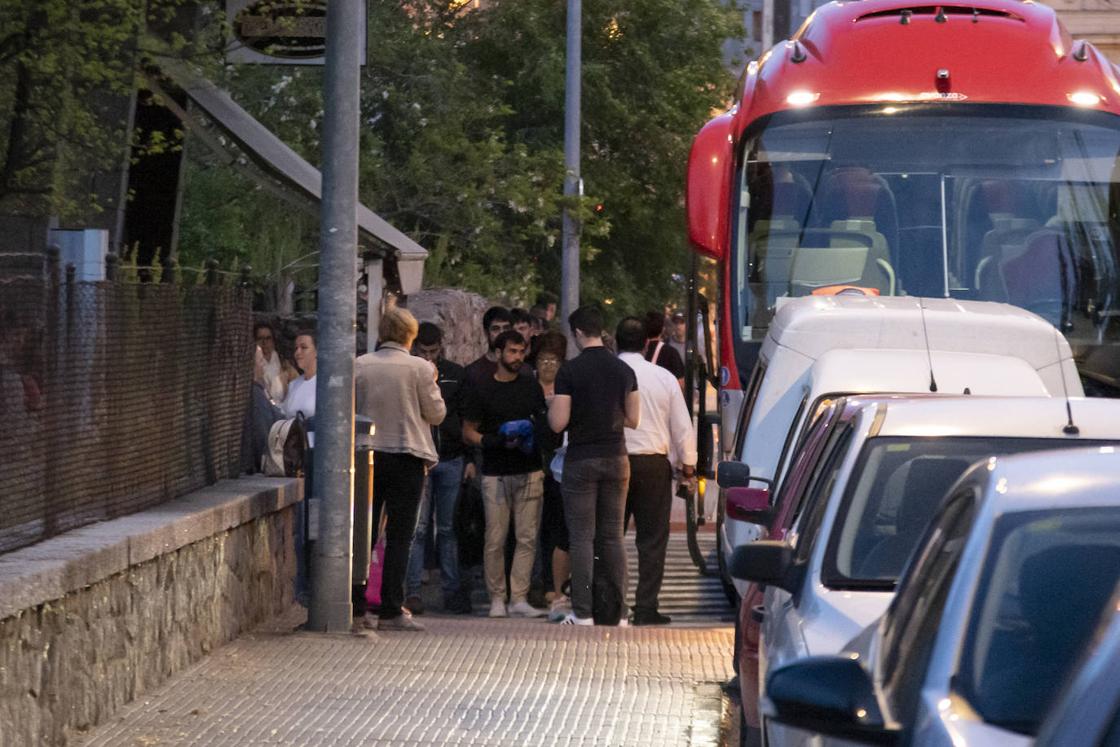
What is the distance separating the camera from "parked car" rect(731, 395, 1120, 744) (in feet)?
19.1

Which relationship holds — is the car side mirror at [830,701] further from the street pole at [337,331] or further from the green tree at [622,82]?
the green tree at [622,82]

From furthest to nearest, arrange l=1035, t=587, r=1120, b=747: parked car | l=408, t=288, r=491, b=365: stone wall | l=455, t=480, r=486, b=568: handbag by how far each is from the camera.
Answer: l=408, t=288, r=491, b=365: stone wall, l=455, t=480, r=486, b=568: handbag, l=1035, t=587, r=1120, b=747: parked car

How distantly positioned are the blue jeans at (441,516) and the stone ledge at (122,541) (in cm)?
220

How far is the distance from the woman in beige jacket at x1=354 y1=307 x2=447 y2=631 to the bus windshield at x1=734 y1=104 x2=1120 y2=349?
2585mm

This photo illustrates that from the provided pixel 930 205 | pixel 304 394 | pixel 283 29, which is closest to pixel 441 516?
pixel 304 394

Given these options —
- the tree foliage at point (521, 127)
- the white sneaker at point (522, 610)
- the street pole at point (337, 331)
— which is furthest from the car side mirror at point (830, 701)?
the tree foliage at point (521, 127)

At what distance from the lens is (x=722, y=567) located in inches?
530

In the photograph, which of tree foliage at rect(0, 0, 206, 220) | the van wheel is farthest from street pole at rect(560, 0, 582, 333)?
the van wheel

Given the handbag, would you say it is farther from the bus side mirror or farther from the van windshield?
the bus side mirror

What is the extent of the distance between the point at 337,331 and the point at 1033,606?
791cm

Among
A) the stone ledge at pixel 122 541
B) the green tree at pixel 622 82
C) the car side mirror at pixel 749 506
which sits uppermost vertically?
the green tree at pixel 622 82

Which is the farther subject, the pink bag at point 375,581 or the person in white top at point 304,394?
the person in white top at point 304,394

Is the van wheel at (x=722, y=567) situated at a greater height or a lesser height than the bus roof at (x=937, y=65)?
lesser

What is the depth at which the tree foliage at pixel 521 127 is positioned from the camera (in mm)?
27578
